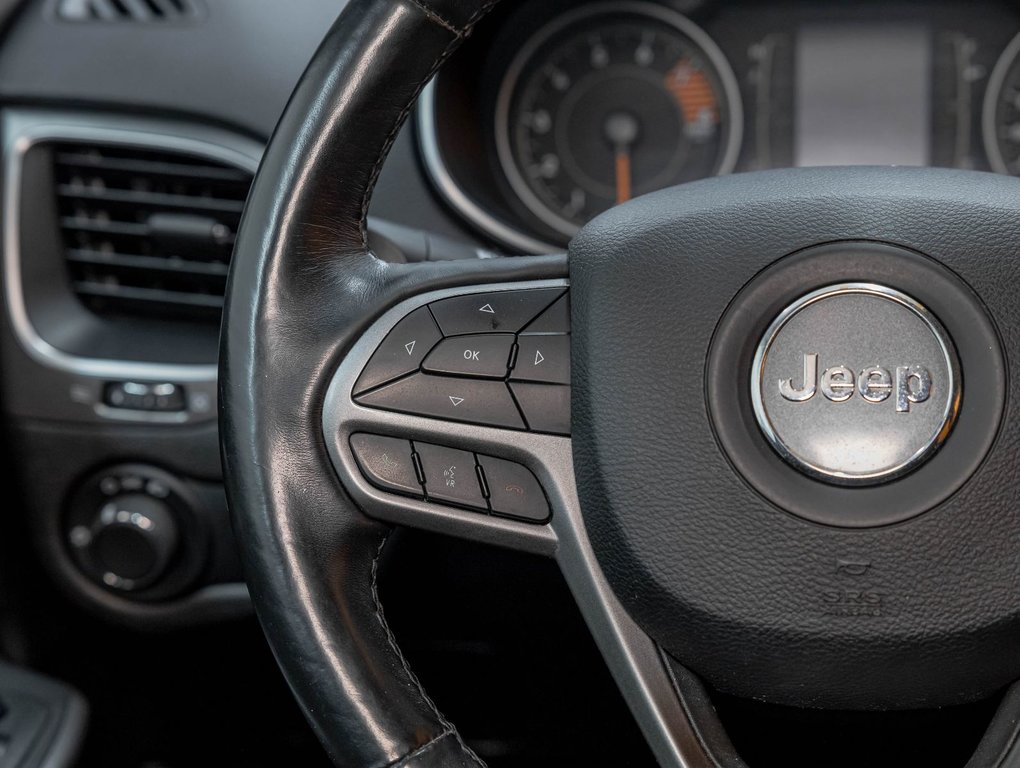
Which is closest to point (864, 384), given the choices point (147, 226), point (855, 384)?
point (855, 384)

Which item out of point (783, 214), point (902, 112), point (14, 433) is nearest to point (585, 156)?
point (902, 112)

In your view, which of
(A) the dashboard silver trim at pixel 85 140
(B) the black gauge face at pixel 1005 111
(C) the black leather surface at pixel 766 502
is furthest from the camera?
(B) the black gauge face at pixel 1005 111

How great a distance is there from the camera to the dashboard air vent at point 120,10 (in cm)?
138

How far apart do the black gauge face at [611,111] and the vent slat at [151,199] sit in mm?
452

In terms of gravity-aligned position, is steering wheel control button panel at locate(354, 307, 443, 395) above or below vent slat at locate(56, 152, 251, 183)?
below

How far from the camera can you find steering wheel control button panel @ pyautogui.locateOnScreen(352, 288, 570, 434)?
780 mm

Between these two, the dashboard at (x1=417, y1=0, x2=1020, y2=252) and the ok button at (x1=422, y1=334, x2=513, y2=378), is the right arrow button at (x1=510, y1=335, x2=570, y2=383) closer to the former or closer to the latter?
the ok button at (x1=422, y1=334, x2=513, y2=378)

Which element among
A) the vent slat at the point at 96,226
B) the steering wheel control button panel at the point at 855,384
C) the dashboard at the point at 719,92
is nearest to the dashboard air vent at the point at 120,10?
the vent slat at the point at 96,226

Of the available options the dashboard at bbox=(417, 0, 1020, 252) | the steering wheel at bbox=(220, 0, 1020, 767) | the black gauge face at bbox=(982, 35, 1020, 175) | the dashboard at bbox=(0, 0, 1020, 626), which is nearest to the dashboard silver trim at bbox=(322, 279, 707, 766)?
the steering wheel at bbox=(220, 0, 1020, 767)

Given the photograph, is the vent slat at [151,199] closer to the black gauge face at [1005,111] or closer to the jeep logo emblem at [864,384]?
the jeep logo emblem at [864,384]

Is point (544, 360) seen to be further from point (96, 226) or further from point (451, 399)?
point (96, 226)

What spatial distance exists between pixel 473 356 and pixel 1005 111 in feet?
3.76

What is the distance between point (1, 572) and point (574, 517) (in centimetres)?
97

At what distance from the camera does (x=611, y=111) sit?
1.74 m
